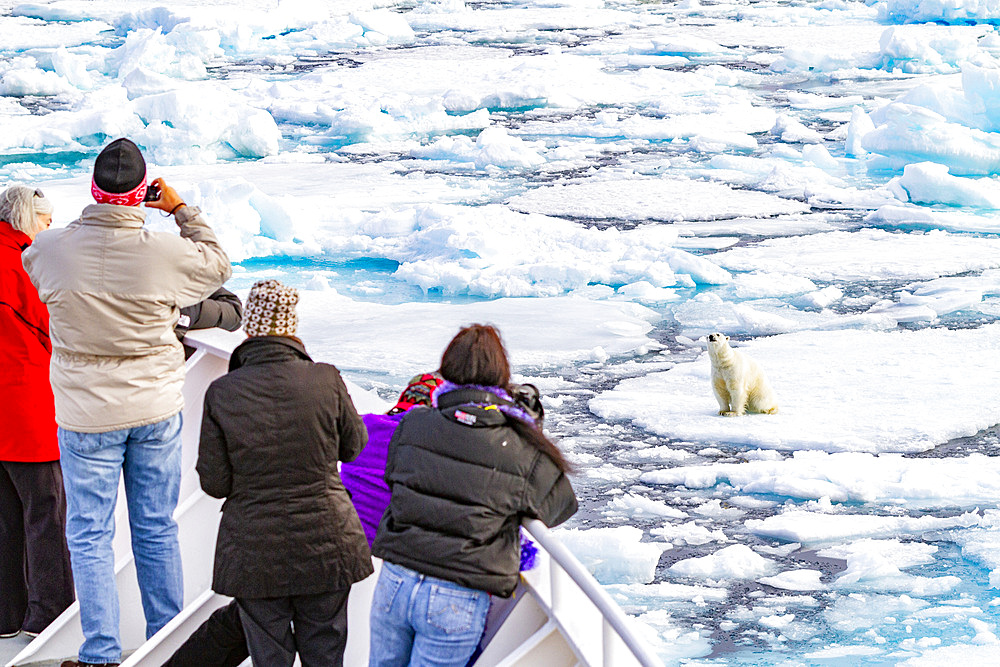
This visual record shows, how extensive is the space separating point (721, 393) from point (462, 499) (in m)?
4.19

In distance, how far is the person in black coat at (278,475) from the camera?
2.26m

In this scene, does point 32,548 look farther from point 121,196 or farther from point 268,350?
point 268,350

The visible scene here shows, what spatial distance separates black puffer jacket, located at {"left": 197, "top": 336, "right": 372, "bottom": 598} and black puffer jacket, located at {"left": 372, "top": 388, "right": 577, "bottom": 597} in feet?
0.63

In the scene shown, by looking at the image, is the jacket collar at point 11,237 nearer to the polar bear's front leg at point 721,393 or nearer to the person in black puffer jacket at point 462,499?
the person in black puffer jacket at point 462,499

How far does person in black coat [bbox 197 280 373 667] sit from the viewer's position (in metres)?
2.26

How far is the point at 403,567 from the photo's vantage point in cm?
219

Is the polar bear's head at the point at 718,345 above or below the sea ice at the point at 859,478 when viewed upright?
above

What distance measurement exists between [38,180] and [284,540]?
11.4 meters

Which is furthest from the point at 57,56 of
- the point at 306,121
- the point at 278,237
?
the point at 278,237

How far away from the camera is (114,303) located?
8.10ft

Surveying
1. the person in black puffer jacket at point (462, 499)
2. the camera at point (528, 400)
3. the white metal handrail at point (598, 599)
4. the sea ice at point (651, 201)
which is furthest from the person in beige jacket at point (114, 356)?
the sea ice at point (651, 201)

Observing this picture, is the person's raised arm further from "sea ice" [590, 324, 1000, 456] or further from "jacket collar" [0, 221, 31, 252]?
"sea ice" [590, 324, 1000, 456]

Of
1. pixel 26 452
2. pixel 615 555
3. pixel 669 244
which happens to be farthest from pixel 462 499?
pixel 669 244

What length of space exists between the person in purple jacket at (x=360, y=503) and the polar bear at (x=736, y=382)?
→ 135 inches
